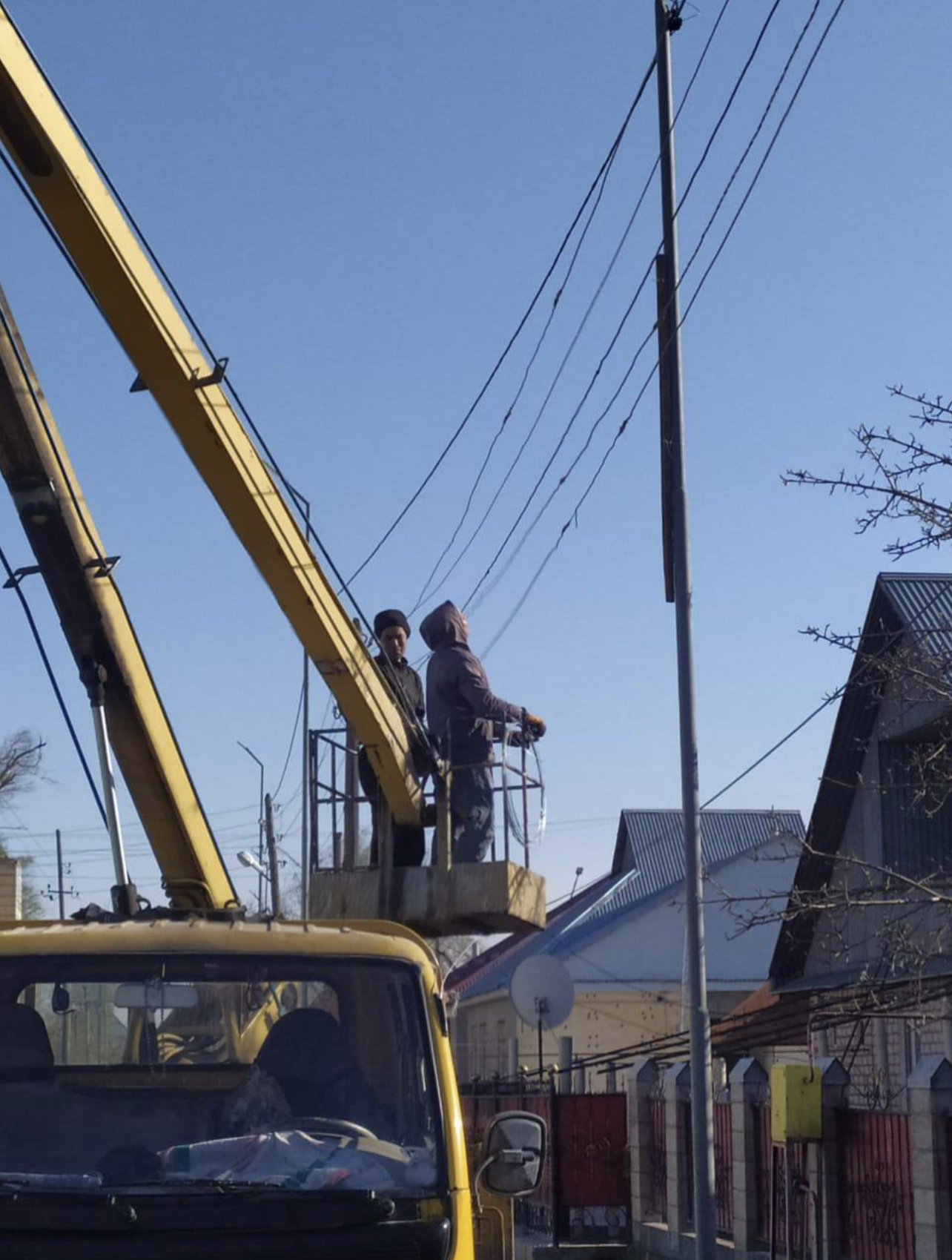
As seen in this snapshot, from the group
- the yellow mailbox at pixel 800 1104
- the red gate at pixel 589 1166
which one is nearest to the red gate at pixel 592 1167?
the red gate at pixel 589 1166

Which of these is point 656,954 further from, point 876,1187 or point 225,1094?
point 225,1094

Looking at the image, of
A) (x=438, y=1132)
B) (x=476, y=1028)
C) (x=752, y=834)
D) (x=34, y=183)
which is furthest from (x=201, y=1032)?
(x=476, y=1028)

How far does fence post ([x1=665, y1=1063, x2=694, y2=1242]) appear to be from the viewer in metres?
17.7

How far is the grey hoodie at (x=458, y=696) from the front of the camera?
12398 mm

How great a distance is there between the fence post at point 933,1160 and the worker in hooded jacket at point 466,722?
3398 millimetres

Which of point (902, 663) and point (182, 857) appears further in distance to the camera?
point (902, 663)

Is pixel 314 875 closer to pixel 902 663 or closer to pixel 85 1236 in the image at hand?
pixel 902 663

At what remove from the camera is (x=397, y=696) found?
12.6 metres

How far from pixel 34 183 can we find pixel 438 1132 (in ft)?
20.7

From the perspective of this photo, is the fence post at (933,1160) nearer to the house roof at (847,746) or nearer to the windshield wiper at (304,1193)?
the house roof at (847,746)

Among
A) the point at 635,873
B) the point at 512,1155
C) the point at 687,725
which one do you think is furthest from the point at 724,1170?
the point at 635,873

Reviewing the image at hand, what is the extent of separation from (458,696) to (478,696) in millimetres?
245

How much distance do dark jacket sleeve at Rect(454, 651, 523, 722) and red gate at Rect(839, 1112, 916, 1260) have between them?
A: 405cm

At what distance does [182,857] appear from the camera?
9.48 metres
